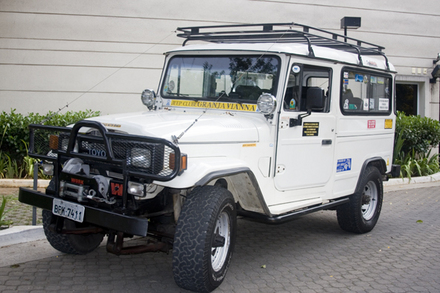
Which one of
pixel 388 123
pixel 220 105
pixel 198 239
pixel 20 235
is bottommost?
pixel 20 235

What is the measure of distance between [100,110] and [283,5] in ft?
18.4

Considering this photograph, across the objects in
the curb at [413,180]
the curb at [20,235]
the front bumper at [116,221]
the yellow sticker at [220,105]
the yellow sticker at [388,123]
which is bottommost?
the curb at [20,235]

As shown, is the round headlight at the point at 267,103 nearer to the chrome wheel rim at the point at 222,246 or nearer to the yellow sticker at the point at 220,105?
the yellow sticker at the point at 220,105

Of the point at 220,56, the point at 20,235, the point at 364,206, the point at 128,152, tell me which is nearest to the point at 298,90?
the point at 220,56

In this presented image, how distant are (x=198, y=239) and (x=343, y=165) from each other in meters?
2.86

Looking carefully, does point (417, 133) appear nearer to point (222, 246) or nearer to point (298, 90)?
point (298, 90)

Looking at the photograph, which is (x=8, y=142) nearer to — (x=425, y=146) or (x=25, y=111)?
(x=25, y=111)

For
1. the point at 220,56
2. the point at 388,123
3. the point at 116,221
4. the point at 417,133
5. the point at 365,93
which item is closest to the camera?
the point at 116,221

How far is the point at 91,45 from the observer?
1173 centimetres

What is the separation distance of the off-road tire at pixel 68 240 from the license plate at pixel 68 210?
1.71 feet

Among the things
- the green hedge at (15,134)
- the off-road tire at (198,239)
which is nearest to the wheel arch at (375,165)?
the off-road tire at (198,239)

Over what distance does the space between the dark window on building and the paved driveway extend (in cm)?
838

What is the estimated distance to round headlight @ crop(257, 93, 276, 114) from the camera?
4867 millimetres

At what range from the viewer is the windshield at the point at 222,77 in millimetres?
5191
